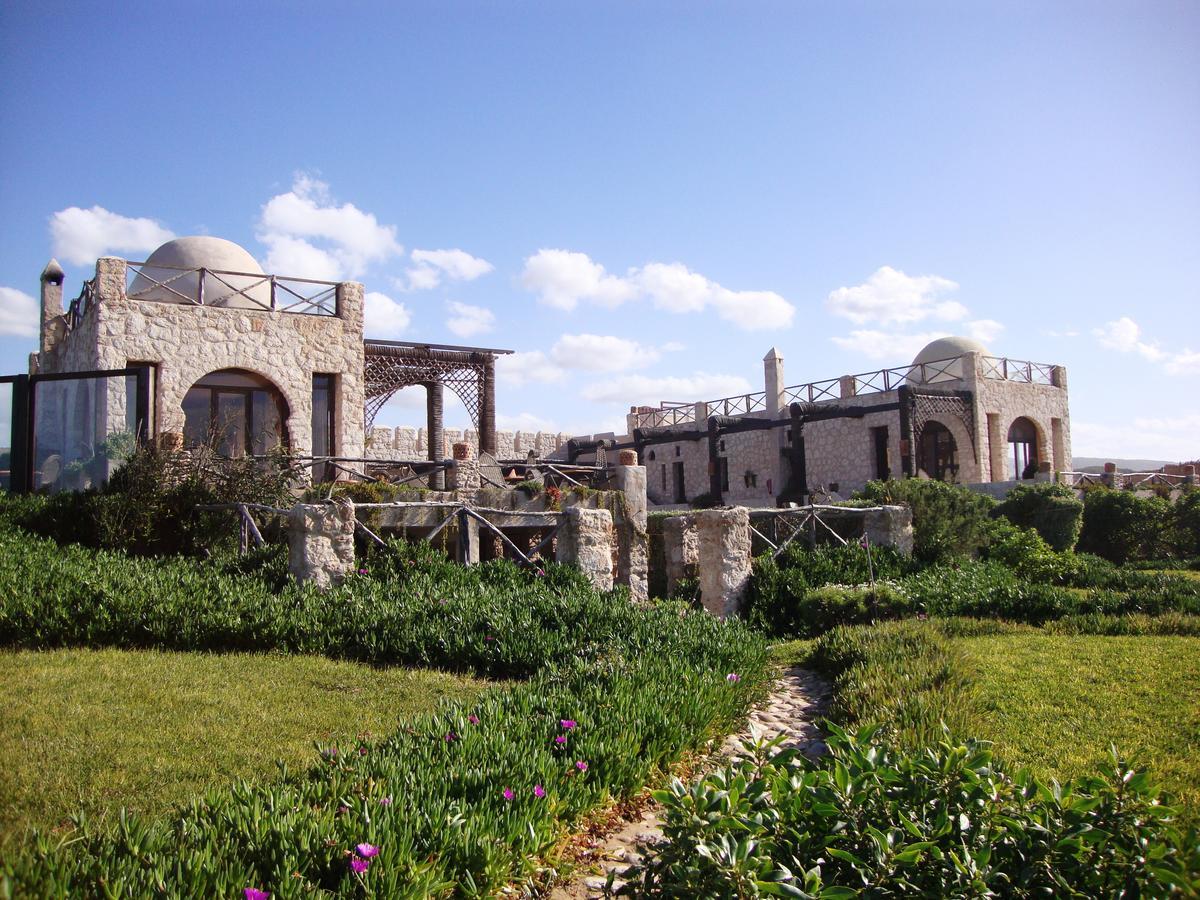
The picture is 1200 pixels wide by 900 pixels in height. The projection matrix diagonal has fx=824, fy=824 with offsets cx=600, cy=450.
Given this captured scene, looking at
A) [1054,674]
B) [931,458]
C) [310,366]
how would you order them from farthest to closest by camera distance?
[931,458] < [310,366] < [1054,674]

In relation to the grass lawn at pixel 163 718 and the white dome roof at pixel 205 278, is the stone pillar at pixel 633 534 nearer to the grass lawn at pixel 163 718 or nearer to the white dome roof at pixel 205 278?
the grass lawn at pixel 163 718

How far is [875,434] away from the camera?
24.1 m

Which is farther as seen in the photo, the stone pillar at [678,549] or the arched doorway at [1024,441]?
the arched doorway at [1024,441]

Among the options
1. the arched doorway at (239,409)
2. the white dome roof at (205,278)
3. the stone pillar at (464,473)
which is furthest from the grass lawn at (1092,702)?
the white dome roof at (205,278)

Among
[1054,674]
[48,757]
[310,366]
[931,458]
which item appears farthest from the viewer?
[931,458]

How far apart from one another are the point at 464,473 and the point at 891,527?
22.2ft

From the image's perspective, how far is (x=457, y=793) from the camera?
3.76 metres

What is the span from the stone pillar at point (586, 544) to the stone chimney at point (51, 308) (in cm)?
1148

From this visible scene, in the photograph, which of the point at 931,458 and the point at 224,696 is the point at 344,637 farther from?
the point at 931,458

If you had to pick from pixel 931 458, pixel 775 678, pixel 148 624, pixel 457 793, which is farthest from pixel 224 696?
pixel 931 458

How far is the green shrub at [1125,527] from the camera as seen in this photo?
18.7m

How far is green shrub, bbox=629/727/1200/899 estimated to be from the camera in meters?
2.80

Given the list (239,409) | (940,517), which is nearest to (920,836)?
(940,517)

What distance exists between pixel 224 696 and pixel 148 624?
206cm
